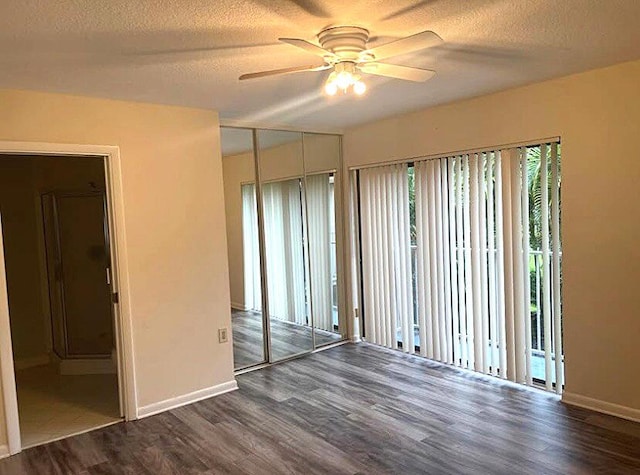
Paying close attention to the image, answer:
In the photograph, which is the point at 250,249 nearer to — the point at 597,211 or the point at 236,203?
the point at 236,203

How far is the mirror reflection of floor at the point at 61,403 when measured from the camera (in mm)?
3379

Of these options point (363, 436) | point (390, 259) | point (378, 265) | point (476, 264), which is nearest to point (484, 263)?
point (476, 264)

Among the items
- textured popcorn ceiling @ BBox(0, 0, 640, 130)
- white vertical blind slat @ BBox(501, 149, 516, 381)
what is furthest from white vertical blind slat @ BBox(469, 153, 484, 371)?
textured popcorn ceiling @ BBox(0, 0, 640, 130)

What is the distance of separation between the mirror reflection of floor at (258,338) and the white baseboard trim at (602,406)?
2.39 m

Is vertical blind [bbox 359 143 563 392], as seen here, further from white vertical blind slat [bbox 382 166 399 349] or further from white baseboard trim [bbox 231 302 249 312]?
white baseboard trim [bbox 231 302 249 312]

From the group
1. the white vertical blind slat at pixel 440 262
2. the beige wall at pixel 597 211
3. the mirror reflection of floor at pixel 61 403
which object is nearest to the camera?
the beige wall at pixel 597 211

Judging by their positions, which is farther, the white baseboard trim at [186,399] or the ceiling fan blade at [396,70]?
the white baseboard trim at [186,399]

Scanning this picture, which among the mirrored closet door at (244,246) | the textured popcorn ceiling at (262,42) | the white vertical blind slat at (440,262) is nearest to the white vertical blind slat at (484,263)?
the white vertical blind slat at (440,262)

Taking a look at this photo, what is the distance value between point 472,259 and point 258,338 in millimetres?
2120

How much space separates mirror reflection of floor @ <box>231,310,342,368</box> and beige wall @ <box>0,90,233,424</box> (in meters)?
0.58

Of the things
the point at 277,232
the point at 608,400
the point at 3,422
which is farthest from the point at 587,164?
the point at 3,422

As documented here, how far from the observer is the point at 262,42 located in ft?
7.79

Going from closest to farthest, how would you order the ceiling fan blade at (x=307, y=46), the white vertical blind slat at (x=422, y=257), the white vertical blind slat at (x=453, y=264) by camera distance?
1. the ceiling fan blade at (x=307, y=46)
2. the white vertical blind slat at (x=453, y=264)
3. the white vertical blind slat at (x=422, y=257)

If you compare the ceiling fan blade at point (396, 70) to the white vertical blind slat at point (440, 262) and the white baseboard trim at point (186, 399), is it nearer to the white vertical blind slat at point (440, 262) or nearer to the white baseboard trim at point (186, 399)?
the white vertical blind slat at point (440, 262)
